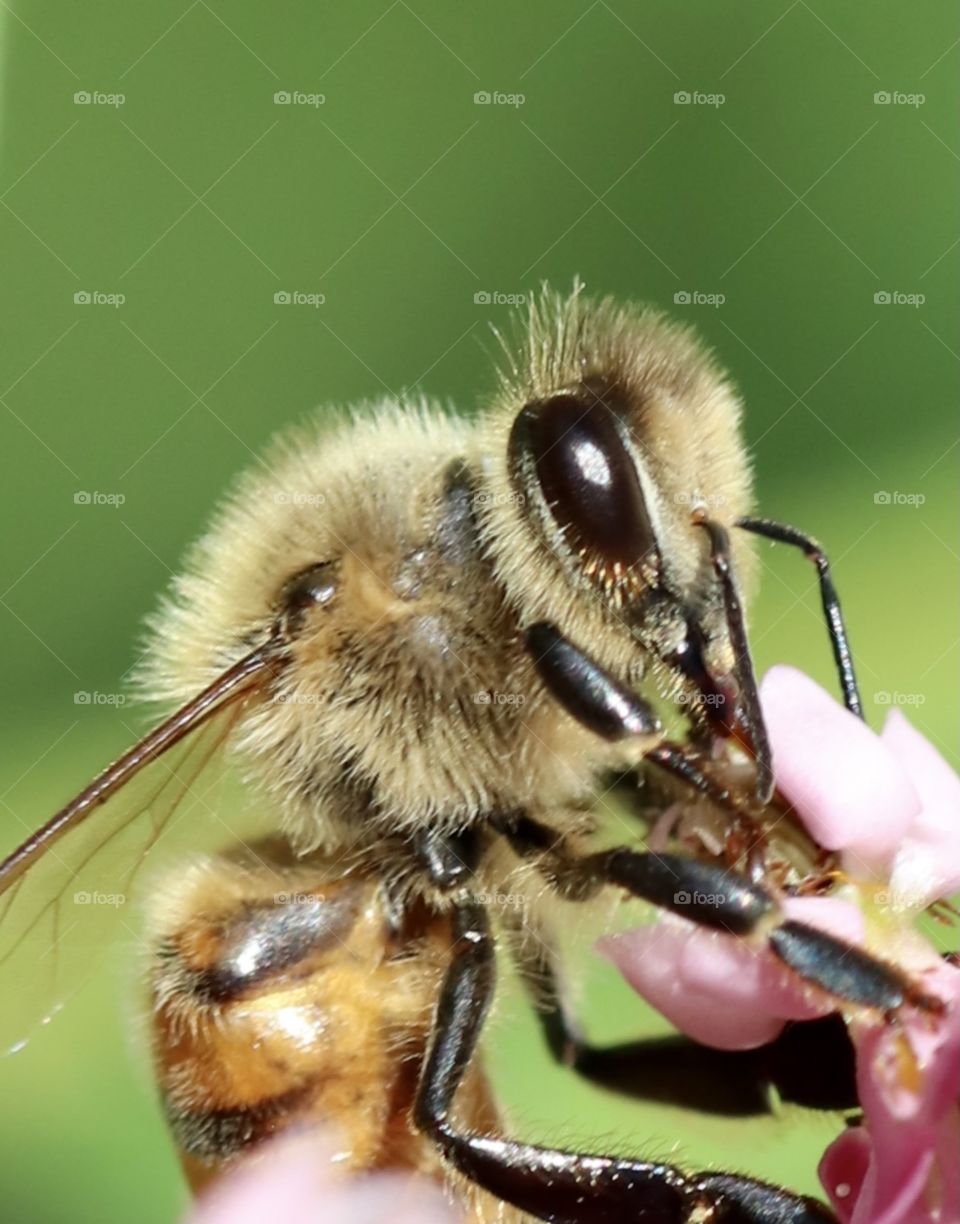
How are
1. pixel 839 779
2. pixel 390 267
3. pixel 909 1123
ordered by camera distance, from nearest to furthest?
1. pixel 909 1123
2. pixel 839 779
3. pixel 390 267

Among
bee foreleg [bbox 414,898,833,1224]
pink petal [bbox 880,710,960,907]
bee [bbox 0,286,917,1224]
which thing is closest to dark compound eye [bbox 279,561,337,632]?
bee [bbox 0,286,917,1224]

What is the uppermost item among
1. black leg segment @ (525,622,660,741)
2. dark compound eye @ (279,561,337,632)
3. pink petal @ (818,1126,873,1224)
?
black leg segment @ (525,622,660,741)

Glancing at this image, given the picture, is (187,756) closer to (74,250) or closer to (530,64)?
(530,64)

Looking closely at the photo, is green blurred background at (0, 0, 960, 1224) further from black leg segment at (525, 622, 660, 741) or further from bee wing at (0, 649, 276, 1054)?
black leg segment at (525, 622, 660, 741)

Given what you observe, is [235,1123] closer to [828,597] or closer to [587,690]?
[587,690]

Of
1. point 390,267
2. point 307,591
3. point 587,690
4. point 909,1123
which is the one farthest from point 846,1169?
point 390,267

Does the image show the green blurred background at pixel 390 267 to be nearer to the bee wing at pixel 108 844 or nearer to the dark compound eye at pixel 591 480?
the bee wing at pixel 108 844
